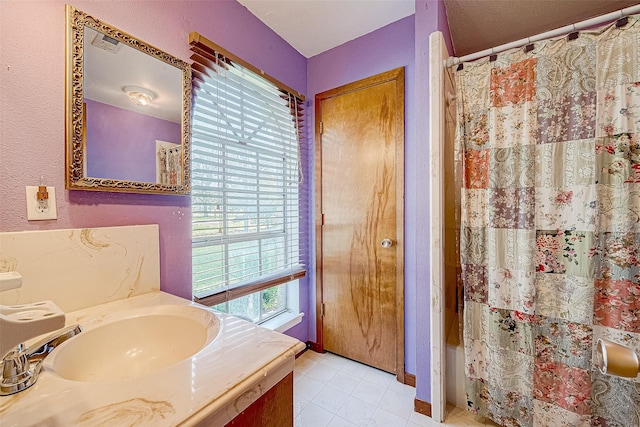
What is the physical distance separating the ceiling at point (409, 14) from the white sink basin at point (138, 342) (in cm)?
175

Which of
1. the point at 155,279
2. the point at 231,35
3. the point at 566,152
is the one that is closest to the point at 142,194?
the point at 155,279

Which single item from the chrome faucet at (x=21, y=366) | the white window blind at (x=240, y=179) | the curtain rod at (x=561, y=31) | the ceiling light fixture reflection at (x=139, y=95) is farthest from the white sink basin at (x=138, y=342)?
the curtain rod at (x=561, y=31)

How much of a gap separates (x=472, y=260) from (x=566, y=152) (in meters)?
0.63

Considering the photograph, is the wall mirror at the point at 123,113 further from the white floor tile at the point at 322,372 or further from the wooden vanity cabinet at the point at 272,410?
the white floor tile at the point at 322,372

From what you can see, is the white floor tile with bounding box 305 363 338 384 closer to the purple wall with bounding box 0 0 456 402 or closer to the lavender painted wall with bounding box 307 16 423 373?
the purple wall with bounding box 0 0 456 402

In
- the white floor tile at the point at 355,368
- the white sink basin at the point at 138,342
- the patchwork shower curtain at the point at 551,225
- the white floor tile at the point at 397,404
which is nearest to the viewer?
the white sink basin at the point at 138,342

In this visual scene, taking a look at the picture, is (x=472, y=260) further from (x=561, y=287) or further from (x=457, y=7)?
(x=457, y=7)

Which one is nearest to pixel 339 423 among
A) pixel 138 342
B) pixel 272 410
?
pixel 272 410

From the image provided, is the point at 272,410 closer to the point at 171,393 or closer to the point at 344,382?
the point at 171,393

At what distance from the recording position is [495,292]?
4.21ft

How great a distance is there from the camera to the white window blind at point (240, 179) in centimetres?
137

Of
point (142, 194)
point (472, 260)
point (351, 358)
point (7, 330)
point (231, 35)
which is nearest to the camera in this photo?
point (7, 330)

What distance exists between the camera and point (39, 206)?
86 cm

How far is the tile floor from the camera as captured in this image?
4.59 feet
